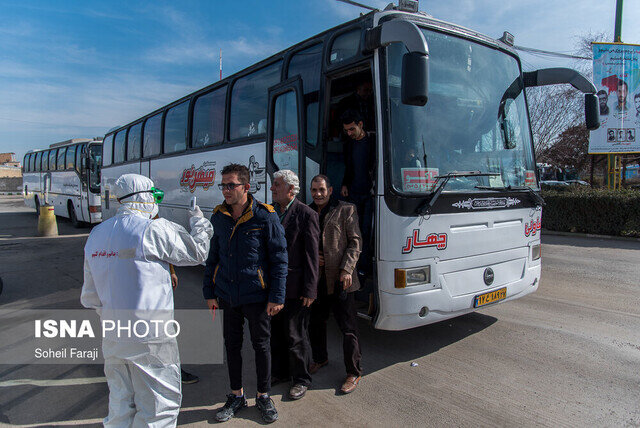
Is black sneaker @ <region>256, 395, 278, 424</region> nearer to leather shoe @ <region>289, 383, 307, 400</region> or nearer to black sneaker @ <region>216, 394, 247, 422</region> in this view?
black sneaker @ <region>216, 394, 247, 422</region>

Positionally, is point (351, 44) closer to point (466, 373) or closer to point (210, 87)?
point (466, 373)

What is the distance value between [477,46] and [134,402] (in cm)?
470

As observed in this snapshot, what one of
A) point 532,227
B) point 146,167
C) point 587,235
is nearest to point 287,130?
point 532,227

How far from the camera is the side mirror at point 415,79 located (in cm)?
334

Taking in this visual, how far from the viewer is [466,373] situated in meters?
3.93

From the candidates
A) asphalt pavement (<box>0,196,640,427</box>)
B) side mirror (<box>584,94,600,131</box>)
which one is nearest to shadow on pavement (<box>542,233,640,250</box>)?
asphalt pavement (<box>0,196,640,427</box>)

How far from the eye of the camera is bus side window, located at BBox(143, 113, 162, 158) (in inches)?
385

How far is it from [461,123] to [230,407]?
3.47m

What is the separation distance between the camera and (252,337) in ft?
10.7

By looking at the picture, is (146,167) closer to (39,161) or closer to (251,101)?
(251,101)

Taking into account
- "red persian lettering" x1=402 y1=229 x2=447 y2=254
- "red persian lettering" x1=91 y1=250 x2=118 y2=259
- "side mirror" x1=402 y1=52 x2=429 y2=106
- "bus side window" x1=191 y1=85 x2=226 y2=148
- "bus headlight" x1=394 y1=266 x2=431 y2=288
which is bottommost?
"bus headlight" x1=394 y1=266 x2=431 y2=288

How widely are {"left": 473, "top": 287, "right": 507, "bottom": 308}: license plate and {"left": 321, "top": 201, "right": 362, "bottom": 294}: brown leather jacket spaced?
1377 millimetres

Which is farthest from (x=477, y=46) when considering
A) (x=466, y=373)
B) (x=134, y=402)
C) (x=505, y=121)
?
(x=134, y=402)

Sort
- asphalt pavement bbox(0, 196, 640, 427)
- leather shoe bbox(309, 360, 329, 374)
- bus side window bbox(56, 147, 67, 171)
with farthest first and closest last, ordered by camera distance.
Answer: bus side window bbox(56, 147, 67, 171)
leather shoe bbox(309, 360, 329, 374)
asphalt pavement bbox(0, 196, 640, 427)
